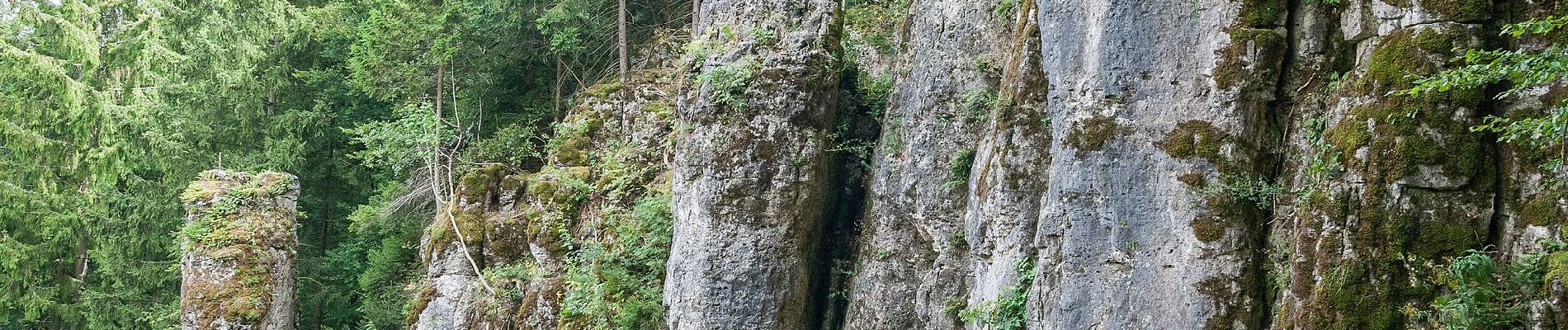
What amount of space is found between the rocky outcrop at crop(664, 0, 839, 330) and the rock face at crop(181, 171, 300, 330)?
7.71 m

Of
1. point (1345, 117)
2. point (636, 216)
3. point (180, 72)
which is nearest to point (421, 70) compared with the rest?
point (180, 72)

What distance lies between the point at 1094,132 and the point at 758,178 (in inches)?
151

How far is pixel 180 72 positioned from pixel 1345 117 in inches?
764

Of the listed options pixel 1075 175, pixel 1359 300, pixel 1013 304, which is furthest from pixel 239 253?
pixel 1359 300

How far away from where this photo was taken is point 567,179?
12.6 metres

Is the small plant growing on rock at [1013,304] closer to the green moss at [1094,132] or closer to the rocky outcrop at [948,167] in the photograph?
the rocky outcrop at [948,167]

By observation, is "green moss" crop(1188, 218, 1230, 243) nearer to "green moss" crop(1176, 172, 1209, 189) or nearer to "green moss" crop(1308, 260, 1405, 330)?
"green moss" crop(1176, 172, 1209, 189)

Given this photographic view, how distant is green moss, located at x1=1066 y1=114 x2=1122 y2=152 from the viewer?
270 inches

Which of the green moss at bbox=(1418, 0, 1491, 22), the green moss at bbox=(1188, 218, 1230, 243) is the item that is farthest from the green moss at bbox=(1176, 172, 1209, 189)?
the green moss at bbox=(1418, 0, 1491, 22)

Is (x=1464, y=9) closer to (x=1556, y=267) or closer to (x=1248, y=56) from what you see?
(x=1248, y=56)

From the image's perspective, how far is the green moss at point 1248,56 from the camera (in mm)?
6449

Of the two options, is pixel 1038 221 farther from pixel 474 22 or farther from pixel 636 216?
pixel 474 22

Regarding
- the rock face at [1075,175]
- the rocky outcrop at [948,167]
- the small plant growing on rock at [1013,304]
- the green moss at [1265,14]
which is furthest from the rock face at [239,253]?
the green moss at [1265,14]

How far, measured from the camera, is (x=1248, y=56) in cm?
645
